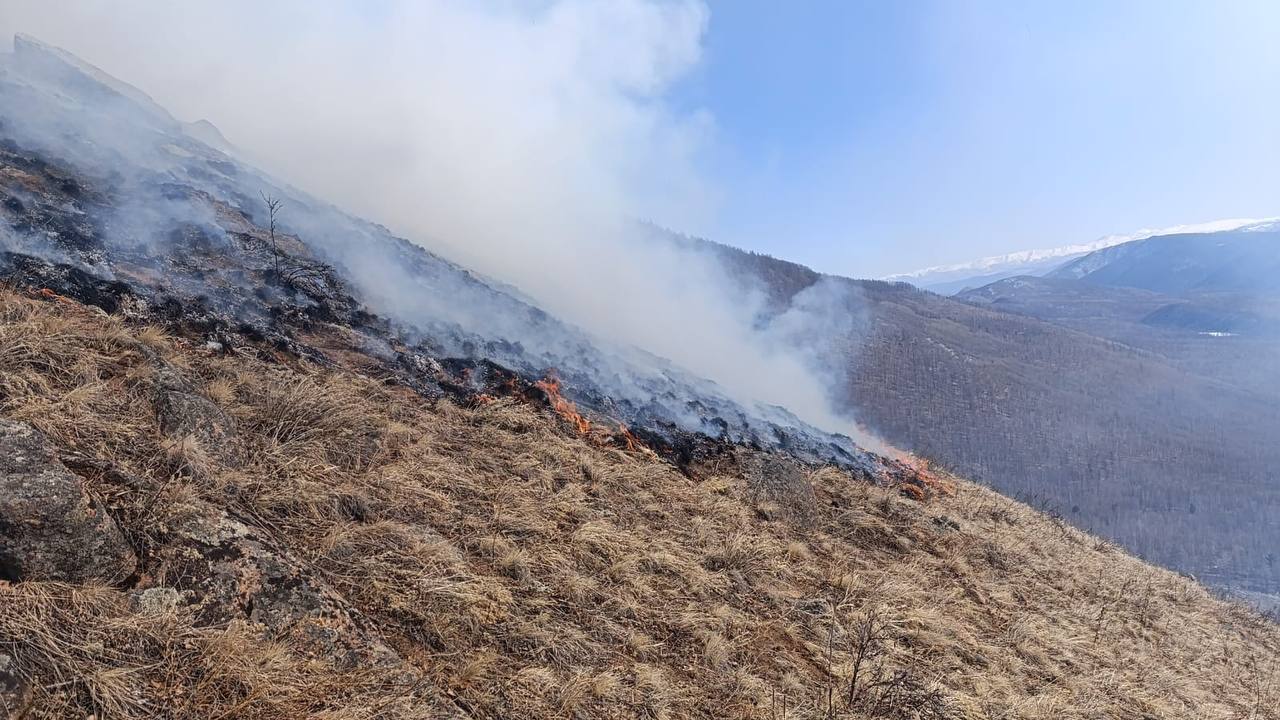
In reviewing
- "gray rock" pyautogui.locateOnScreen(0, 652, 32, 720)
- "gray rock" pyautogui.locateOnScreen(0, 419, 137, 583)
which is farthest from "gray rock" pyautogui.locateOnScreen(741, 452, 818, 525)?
"gray rock" pyautogui.locateOnScreen(0, 652, 32, 720)

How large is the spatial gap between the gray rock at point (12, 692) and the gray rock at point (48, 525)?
0.51 m

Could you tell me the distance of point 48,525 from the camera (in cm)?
238

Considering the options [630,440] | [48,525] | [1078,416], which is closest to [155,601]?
[48,525]

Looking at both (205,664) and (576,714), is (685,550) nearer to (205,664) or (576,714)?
(576,714)

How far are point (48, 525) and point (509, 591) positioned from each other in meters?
2.33

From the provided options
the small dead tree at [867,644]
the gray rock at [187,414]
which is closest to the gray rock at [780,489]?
the small dead tree at [867,644]

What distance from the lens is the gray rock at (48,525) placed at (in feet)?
7.57

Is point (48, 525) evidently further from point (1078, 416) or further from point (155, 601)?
point (1078, 416)

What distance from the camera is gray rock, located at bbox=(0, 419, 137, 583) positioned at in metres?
2.31

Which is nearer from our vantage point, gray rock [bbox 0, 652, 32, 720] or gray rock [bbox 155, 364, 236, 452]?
gray rock [bbox 0, 652, 32, 720]

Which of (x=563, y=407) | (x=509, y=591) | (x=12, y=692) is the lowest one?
(x=509, y=591)

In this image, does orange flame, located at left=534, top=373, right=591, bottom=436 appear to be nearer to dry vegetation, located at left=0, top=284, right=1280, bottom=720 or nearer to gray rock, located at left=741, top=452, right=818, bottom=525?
dry vegetation, located at left=0, top=284, right=1280, bottom=720

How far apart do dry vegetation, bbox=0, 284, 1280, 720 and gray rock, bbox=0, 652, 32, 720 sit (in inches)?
1.8

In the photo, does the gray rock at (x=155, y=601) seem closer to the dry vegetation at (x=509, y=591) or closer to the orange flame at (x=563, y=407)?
the dry vegetation at (x=509, y=591)
